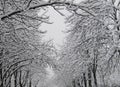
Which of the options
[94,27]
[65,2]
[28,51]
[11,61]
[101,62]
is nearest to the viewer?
[65,2]

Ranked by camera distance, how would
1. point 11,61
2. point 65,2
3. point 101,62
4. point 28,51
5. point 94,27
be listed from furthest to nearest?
point 101,62 < point 94,27 < point 11,61 < point 28,51 < point 65,2

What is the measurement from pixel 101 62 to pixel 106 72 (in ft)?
2.43

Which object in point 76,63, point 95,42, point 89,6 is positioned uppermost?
point 89,6

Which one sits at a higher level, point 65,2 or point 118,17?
point 65,2

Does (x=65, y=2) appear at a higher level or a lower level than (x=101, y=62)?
higher

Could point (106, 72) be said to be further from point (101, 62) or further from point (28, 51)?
point (28, 51)

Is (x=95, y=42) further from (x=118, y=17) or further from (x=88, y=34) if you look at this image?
(x=118, y=17)

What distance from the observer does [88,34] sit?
530 inches

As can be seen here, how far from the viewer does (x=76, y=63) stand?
17.8m

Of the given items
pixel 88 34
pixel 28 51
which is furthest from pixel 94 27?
pixel 28 51

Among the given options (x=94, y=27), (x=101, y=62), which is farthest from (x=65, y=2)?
(x=101, y=62)

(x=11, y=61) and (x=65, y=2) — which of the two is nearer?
(x=65, y=2)

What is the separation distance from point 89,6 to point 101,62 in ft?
31.1

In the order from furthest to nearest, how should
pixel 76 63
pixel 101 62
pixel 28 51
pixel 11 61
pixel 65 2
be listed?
pixel 76 63 < pixel 101 62 < pixel 11 61 < pixel 28 51 < pixel 65 2
